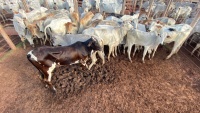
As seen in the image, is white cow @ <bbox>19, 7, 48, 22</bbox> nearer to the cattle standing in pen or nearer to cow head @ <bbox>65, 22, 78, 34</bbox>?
cow head @ <bbox>65, 22, 78, 34</bbox>

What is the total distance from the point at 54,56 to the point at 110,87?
2203mm

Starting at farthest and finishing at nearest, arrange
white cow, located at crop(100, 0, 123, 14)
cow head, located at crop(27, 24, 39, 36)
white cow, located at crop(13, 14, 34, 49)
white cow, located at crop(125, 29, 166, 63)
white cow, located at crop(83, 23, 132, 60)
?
white cow, located at crop(100, 0, 123, 14), white cow, located at crop(13, 14, 34, 49), cow head, located at crop(27, 24, 39, 36), white cow, located at crop(83, 23, 132, 60), white cow, located at crop(125, 29, 166, 63)

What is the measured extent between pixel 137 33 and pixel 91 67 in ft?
7.55

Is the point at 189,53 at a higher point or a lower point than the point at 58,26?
lower

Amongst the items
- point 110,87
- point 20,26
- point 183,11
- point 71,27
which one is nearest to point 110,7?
point 71,27

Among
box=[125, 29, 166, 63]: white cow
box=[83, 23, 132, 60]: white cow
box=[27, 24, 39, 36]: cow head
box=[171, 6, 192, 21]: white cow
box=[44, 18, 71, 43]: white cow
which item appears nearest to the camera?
box=[125, 29, 166, 63]: white cow

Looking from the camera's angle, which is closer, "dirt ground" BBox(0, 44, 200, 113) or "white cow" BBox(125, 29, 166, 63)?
"dirt ground" BBox(0, 44, 200, 113)

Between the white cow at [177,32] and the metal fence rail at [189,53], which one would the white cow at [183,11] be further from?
the white cow at [177,32]

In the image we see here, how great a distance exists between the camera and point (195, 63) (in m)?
5.62

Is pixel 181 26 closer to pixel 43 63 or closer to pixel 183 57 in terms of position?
pixel 183 57

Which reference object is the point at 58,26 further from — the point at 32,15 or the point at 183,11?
the point at 183,11

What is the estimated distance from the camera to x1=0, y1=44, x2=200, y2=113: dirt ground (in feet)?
13.4

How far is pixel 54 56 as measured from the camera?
4000mm

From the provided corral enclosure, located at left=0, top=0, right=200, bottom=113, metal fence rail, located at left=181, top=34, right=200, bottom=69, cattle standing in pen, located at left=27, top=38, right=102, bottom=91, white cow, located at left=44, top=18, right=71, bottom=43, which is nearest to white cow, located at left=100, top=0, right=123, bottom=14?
white cow, located at left=44, top=18, right=71, bottom=43
